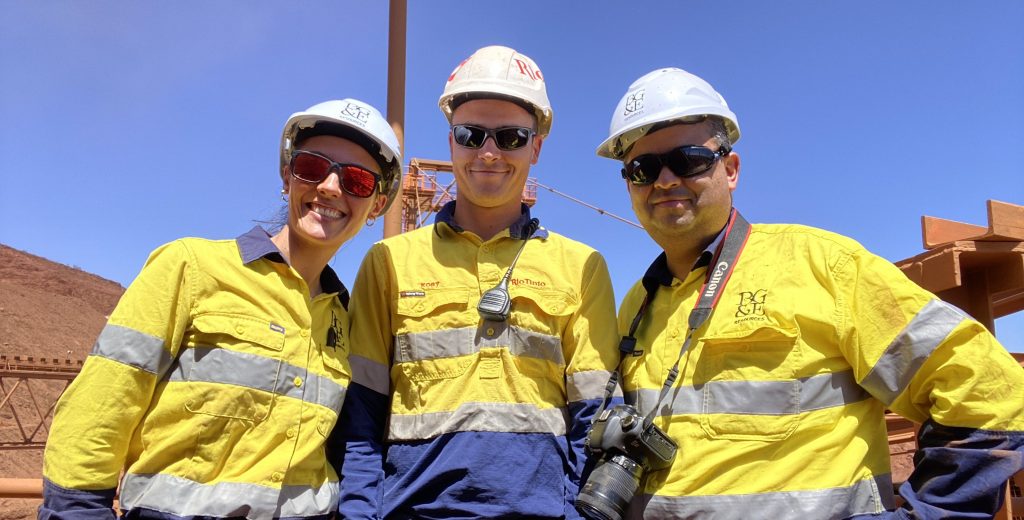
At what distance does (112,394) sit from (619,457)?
5.73 ft

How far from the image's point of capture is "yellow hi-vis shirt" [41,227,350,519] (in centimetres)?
239

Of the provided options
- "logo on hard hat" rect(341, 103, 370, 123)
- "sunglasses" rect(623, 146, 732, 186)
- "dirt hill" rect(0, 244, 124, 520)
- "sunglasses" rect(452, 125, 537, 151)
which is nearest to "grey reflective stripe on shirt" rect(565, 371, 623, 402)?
"sunglasses" rect(623, 146, 732, 186)

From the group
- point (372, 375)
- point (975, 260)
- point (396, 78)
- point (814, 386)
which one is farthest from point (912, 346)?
point (396, 78)

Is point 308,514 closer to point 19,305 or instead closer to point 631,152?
point 631,152

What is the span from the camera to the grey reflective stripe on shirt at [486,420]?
268 cm

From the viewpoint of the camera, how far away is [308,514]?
267 cm

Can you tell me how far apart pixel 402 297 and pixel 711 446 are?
1.33m

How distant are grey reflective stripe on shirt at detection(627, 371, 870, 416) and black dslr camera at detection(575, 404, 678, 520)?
0.68 feet

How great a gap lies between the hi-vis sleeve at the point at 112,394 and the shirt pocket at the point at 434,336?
0.82 metres

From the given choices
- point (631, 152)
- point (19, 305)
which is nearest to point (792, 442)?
point (631, 152)

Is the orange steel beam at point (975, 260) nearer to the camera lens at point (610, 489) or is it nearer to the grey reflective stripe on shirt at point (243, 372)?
the camera lens at point (610, 489)

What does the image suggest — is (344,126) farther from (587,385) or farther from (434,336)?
(587,385)

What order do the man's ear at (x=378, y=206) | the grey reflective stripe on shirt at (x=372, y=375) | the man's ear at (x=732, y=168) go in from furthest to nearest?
the man's ear at (x=378, y=206)
the man's ear at (x=732, y=168)
the grey reflective stripe on shirt at (x=372, y=375)

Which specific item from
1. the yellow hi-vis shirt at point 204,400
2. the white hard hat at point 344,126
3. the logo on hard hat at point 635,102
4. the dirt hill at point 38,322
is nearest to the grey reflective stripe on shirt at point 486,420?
the yellow hi-vis shirt at point 204,400
